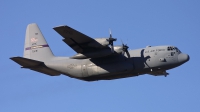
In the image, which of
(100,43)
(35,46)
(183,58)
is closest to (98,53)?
(100,43)

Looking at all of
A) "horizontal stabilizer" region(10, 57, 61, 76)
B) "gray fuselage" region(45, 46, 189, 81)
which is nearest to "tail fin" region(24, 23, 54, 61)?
"horizontal stabilizer" region(10, 57, 61, 76)

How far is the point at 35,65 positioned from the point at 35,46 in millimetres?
3003

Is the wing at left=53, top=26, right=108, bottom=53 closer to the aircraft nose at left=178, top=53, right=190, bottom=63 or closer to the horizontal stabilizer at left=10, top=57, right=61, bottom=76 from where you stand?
the horizontal stabilizer at left=10, top=57, right=61, bottom=76

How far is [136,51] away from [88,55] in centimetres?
347

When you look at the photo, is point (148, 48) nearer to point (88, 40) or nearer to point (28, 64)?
point (88, 40)

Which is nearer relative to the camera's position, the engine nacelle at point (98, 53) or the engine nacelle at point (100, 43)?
the engine nacelle at point (100, 43)

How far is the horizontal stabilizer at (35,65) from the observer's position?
2880 centimetres

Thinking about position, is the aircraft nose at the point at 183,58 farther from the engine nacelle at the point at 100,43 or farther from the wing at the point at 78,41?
the wing at the point at 78,41

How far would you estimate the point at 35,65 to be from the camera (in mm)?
29828

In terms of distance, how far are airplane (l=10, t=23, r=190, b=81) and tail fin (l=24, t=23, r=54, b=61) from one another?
77.1 inches

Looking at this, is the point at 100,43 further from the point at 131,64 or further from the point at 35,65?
the point at 35,65

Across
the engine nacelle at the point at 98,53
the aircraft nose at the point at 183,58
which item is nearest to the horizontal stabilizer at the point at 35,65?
the engine nacelle at the point at 98,53

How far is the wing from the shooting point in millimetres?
26948

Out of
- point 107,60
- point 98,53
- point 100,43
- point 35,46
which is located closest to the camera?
point 100,43
